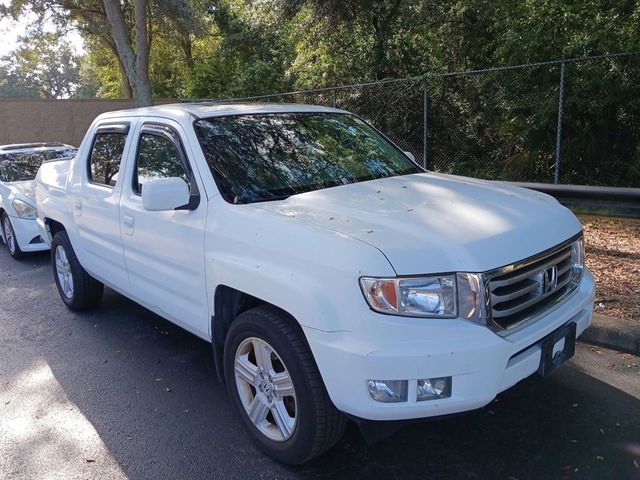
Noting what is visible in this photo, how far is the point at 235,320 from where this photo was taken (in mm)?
3068

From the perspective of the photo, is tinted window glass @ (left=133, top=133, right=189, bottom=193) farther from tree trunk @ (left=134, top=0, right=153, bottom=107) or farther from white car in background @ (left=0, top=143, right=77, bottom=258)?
tree trunk @ (left=134, top=0, right=153, bottom=107)

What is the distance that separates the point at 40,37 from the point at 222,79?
809 cm

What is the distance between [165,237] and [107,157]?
1436 mm

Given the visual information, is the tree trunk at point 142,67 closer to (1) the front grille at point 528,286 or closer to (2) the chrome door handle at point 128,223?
(2) the chrome door handle at point 128,223

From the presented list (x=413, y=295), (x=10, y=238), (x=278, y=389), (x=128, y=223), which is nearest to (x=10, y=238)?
(x=10, y=238)

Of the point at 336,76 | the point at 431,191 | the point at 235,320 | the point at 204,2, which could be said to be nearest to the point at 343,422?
the point at 235,320

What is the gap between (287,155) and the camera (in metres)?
3.75

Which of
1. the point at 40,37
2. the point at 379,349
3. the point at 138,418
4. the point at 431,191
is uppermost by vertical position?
the point at 40,37

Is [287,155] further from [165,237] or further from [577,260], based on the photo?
[577,260]

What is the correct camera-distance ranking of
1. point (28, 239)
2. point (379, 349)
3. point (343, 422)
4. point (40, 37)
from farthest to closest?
point (40, 37), point (28, 239), point (343, 422), point (379, 349)

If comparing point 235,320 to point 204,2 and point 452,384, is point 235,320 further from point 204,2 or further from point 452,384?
point 204,2

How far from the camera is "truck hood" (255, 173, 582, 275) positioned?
254cm

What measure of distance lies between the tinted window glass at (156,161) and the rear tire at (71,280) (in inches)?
62.8

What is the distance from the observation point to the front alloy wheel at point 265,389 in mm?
2953
